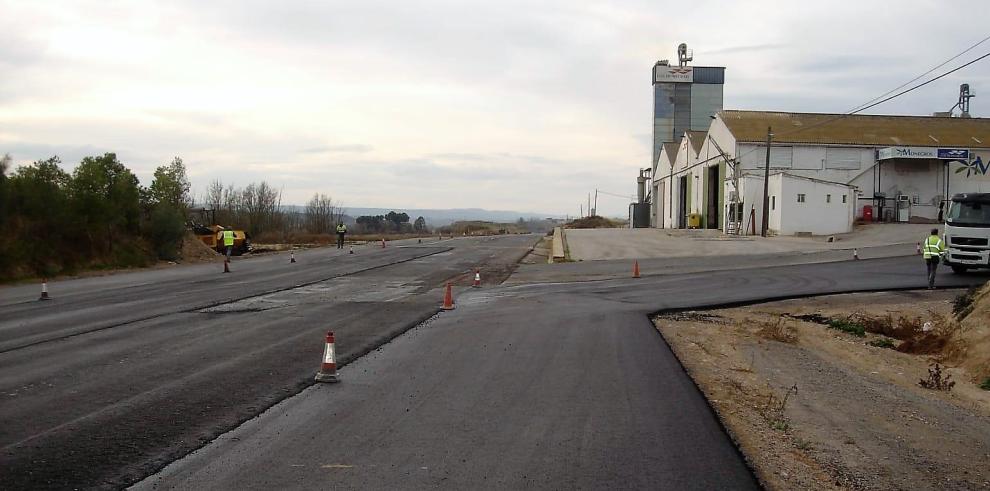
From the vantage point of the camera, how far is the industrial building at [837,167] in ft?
161

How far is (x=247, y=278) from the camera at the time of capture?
27.4m

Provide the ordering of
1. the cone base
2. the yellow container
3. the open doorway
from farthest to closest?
the yellow container < the open doorway < the cone base

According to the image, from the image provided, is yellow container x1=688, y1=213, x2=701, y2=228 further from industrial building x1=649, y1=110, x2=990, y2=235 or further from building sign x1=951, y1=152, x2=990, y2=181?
building sign x1=951, y1=152, x2=990, y2=181

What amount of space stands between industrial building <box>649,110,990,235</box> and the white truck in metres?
22.6

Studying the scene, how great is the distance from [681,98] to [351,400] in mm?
93737

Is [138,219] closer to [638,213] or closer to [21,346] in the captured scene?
[21,346]

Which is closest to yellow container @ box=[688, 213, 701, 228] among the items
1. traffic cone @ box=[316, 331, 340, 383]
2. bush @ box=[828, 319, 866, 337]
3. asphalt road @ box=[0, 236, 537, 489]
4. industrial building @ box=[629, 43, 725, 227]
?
industrial building @ box=[629, 43, 725, 227]

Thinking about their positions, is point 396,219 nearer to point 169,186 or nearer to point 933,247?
point 169,186

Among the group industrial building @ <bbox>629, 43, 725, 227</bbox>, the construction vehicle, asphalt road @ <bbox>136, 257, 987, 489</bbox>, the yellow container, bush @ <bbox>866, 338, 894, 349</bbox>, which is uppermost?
industrial building @ <bbox>629, 43, 725, 227</bbox>

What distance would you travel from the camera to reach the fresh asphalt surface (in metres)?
6.02

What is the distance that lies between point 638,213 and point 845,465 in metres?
94.0

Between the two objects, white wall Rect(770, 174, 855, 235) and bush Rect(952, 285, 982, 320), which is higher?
white wall Rect(770, 174, 855, 235)

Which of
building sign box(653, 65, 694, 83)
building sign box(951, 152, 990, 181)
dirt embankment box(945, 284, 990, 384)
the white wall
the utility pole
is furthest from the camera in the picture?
building sign box(653, 65, 694, 83)

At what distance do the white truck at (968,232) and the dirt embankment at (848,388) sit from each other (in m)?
5.77
